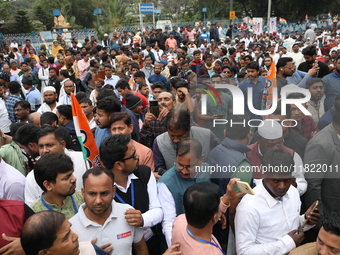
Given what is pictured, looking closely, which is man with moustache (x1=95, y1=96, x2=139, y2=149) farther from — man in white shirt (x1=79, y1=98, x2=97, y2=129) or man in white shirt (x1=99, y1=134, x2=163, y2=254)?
man in white shirt (x1=99, y1=134, x2=163, y2=254)

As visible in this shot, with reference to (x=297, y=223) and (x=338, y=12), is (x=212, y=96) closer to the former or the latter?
(x=297, y=223)

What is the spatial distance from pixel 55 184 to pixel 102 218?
0.51m

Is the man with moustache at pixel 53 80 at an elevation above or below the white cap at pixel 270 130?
below

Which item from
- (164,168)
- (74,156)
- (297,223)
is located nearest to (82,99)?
(74,156)

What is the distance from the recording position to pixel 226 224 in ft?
9.55

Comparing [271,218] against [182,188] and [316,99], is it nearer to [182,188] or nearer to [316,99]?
[182,188]

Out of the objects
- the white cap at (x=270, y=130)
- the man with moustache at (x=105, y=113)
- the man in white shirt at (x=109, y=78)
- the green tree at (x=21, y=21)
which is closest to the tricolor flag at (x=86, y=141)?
the man with moustache at (x=105, y=113)

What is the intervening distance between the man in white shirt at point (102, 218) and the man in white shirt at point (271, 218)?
0.82 metres

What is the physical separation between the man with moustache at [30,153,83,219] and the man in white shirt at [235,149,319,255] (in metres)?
1.30

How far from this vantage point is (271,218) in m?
2.57

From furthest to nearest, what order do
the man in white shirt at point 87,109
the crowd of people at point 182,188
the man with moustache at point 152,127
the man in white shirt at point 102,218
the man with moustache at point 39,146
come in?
the man in white shirt at point 87,109
the man with moustache at point 152,127
the man with moustache at point 39,146
the man in white shirt at point 102,218
the crowd of people at point 182,188

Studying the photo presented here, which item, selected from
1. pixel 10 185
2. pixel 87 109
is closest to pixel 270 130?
pixel 10 185

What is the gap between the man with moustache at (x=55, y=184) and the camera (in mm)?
2703

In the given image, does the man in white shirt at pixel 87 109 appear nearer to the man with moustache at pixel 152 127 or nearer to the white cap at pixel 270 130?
the man with moustache at pixel 152 127
